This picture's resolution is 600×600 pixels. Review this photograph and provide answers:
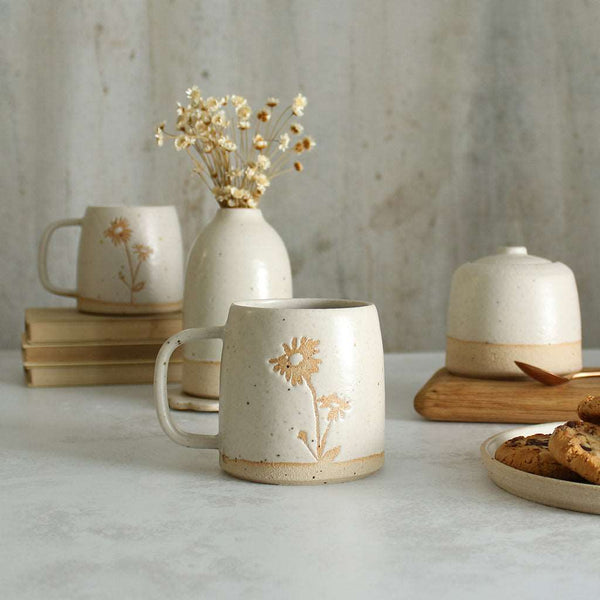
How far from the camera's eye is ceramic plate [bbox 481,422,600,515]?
738 mm

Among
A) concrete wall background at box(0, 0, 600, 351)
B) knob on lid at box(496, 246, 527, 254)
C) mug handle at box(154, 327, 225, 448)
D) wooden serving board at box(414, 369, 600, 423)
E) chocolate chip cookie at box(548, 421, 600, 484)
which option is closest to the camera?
chocolate chip cookie at box(548, 421, 600, 484)

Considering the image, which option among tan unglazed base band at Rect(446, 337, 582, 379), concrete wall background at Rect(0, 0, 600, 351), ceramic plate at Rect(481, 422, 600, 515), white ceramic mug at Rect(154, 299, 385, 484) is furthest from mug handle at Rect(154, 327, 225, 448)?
concrete wall background at Rect(0, 0, 600, 351)

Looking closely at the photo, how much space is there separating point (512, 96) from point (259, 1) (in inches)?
18.6

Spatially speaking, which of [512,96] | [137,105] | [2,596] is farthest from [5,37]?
[2,596]

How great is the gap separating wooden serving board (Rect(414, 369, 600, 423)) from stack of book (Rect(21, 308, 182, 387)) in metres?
0.37

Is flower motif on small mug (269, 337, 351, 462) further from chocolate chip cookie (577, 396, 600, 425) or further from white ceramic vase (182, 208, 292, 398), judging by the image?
white ceramic vase (182, 208, 292, 398)

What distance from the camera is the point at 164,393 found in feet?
2.91

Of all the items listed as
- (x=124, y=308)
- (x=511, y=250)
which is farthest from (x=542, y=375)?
(x=124, y=308)

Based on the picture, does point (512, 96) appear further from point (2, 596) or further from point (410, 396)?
point (2, 596)

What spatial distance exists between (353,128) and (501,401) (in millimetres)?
814

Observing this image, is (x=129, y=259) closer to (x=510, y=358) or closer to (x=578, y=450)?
(x=510, y=358)

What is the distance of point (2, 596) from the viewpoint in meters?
0.61

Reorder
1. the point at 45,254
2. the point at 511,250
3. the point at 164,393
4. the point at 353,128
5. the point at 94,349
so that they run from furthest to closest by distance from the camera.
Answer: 1. the point at 353,128
2. the point at 45,254
3. the point at 94,349
4. the point at 511,250
5. the point at 164,393

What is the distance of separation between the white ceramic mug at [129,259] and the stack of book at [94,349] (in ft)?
0.08
